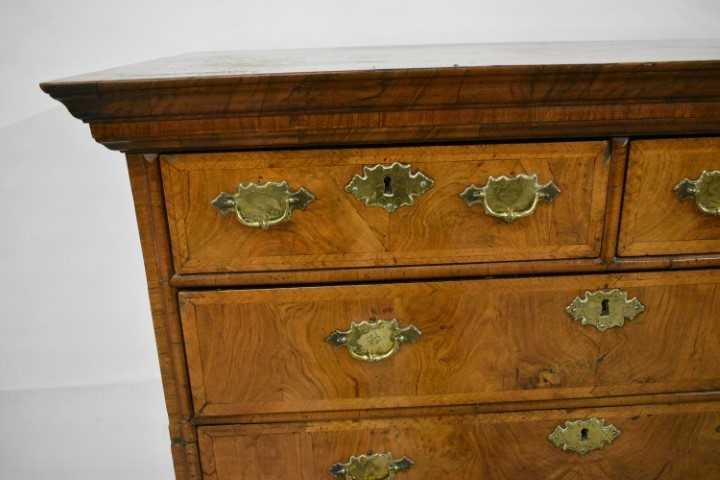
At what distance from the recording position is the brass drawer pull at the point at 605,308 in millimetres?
773

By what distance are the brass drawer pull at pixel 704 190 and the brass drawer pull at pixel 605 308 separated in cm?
15

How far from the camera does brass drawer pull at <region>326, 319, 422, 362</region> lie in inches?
30.4

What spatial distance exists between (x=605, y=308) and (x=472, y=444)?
0.27 m

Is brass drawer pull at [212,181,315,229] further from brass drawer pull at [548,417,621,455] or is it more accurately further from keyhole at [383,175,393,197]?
brass drawer pull at [548,417,621,455]

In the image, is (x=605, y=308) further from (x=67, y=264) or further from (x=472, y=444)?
(x=67, y=264)

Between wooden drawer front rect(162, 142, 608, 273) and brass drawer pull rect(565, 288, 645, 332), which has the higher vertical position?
wooden drawer front rect(162, 142, 608, 273)

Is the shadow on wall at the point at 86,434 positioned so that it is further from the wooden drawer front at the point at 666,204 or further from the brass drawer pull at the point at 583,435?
the wooden drawer front at the point at 666,204

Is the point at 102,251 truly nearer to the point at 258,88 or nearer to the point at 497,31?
the point at 258,88

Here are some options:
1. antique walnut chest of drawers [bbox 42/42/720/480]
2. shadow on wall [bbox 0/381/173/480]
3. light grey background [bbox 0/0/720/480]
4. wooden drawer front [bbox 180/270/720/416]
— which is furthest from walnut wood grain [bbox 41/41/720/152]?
shadow on wall [bbox 0/381/173/480]

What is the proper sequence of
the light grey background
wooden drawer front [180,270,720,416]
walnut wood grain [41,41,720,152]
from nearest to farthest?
walnut wood grain [41,41,720,152] → wooden drawer front [180,270,720,416] → the light grey background

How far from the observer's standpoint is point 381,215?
726 millimetres

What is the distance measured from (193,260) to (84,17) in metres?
0.82

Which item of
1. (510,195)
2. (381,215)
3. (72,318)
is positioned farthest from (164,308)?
(72,318)

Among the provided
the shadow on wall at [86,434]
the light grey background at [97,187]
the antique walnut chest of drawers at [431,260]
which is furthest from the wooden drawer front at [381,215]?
the shadow on wall at [86,434]
